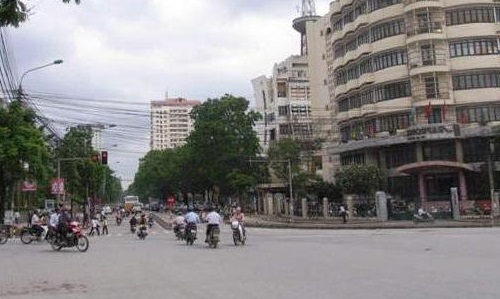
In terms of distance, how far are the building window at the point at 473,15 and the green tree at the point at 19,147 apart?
3605 centimetres

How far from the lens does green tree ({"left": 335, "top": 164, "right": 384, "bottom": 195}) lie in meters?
53.6

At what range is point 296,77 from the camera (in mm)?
99438

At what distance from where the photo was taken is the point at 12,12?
7.50m

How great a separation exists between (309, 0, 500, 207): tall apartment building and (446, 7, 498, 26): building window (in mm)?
80

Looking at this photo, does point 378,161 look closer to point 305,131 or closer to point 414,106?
point 414,106

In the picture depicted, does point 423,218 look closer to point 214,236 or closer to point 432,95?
point 432,95

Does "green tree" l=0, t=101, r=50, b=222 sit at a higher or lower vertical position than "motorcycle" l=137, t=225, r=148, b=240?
higher

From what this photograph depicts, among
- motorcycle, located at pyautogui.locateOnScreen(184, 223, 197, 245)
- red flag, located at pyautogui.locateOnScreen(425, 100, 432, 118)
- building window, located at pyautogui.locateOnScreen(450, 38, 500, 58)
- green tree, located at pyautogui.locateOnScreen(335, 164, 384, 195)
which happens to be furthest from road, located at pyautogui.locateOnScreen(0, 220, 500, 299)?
building window, located at pyautogui.locateOnScreen(450, 38, 500, 58)

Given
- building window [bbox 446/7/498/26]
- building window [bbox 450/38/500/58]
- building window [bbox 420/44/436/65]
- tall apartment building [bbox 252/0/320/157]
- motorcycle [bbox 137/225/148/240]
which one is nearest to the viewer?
motorcycle [bbox 137/225/148/240]

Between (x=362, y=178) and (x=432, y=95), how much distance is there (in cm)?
926

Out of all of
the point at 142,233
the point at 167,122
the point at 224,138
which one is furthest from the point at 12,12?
the point at 224,138

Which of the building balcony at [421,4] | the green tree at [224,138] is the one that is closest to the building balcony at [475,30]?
the building balcony at [421,4]

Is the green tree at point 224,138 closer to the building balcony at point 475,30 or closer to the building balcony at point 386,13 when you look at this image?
the building balcony at point 386,13

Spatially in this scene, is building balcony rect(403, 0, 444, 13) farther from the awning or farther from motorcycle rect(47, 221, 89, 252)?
motorcycle rect(47, 221, 89, 252)
